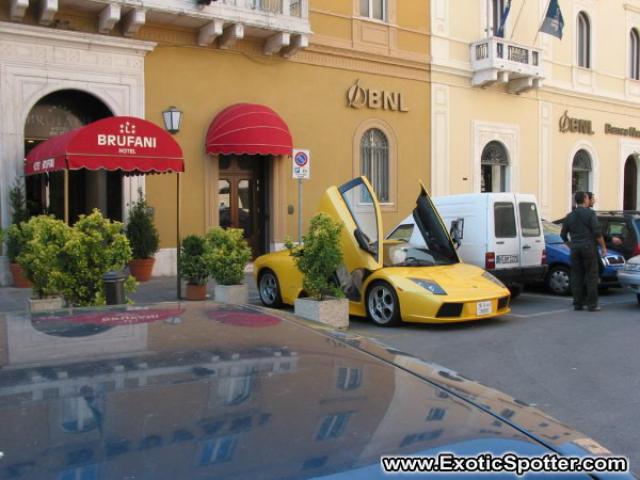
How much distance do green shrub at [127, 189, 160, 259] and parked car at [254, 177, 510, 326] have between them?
4.70 metres

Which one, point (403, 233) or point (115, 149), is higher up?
point (115, 149)

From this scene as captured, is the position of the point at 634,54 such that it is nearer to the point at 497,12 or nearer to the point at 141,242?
the point at 497,12

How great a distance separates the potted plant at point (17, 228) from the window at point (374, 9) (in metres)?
10.6

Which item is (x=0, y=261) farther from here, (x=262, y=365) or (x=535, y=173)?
(x=535, y=173)

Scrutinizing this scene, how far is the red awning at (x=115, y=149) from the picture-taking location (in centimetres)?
1082

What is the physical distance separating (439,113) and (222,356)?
1897 cm

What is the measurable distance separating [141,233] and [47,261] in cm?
673

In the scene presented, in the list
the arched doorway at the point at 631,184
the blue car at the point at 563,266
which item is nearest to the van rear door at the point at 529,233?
the blue car at the point at 563,266

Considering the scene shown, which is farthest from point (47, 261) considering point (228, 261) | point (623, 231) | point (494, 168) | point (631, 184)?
point (631, 184)

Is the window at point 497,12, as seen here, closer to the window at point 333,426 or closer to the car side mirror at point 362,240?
the car side mirror at point 362,240

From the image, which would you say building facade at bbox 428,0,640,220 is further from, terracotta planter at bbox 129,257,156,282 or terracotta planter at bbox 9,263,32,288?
terracotta planter at bbox 9,263,32,288

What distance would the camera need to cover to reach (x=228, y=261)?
416 inches

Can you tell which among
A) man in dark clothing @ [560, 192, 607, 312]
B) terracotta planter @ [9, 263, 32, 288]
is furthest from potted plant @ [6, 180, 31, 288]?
man in dark clothing @ [560, 192, 607, 312]

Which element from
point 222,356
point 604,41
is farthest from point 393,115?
point 222,356
